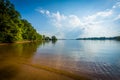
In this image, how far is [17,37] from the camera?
149 feet

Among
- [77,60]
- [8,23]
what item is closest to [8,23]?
[8,23]

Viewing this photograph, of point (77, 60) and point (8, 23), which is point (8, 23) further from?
point (77, 60)

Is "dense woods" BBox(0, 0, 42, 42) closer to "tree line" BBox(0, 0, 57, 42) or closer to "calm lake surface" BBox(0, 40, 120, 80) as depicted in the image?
"tree line" BBox(0, 0, 57, 42)

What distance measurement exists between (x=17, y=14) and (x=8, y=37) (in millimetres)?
11991

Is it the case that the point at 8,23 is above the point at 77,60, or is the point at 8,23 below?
above

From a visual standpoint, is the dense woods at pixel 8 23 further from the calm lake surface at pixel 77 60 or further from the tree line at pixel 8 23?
the calm lake surface at pixel 77 60

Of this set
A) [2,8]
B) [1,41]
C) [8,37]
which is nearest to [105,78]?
[1,41]

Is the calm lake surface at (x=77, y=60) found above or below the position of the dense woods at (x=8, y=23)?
below

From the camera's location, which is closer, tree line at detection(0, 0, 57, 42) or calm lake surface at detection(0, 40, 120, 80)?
calm lake surface at detection(0, 40, 120, 80)

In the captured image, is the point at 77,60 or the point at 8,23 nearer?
the point at 77,60

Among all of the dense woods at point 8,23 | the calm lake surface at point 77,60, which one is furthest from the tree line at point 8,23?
the calm lake surface at point 77,60

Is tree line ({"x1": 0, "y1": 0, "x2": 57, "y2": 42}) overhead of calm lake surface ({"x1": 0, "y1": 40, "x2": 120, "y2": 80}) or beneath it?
overhead

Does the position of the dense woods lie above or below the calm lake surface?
above

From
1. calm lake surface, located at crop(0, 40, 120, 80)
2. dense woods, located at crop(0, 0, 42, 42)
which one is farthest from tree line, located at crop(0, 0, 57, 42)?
calm lake surface, located at crop(0, 40, 120, 80)
